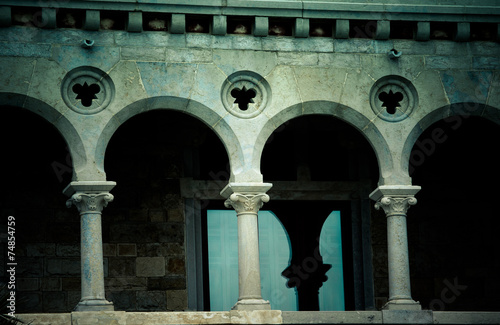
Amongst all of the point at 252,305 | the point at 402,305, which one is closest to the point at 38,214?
the point at 252,305

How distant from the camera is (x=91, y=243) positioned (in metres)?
13.1

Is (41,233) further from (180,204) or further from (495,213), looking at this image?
(495,213)

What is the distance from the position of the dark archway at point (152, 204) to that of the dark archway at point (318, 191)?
903 mm

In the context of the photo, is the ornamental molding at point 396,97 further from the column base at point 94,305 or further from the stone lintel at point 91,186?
the column base at point 94,305

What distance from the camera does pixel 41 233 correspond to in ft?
49.6

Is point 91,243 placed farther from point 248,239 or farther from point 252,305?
point 252,305

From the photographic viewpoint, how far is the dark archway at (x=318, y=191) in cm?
1591

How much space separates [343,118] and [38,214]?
168 inches

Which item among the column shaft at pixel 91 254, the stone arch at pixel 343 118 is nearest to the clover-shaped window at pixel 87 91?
the column shaft at pixel 91 254

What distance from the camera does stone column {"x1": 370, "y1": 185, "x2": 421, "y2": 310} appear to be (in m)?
13.6

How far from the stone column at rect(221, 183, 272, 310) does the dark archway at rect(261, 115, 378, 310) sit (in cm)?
230

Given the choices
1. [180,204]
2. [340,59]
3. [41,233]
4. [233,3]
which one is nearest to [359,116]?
[340,59]

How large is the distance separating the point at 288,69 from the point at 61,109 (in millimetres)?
2776

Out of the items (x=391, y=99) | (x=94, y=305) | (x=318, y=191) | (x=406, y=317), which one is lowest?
(x=406, y=317)
